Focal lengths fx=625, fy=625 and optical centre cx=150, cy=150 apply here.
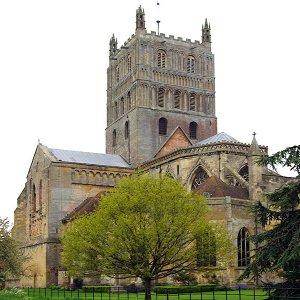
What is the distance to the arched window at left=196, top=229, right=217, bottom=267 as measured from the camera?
38.7 metres

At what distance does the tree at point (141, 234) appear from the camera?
37594 millimetres

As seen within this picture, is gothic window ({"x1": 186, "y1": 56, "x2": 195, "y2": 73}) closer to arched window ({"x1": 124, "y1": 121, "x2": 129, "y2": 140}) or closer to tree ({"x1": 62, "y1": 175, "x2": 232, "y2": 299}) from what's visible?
arched window ({"x1": 124, "y1": 121, "x2": 129, "y2": 140})

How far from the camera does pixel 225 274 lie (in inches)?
1884

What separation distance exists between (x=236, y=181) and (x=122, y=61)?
3046 cm

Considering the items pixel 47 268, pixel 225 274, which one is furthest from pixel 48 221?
pixel 225 274

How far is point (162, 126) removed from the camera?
76500 millimetres

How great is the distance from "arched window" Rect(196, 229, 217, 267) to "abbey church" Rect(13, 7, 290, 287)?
1272 cm

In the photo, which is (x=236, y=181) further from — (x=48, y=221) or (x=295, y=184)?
(x=295, y=184)

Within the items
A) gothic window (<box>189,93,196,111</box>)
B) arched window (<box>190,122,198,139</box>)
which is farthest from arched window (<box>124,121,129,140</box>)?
gothic window (<box>189,93,196,111</box>)

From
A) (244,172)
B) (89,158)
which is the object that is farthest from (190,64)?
(244,172)

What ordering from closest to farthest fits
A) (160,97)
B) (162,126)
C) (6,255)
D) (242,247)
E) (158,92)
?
(6,255), (242,247), (162,126), (158,92), (160,97)

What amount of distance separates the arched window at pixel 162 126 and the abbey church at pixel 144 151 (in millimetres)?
122

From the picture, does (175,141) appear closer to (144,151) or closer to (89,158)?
(144,151)

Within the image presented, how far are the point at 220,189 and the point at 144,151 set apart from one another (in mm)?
23337
